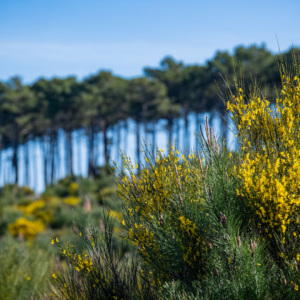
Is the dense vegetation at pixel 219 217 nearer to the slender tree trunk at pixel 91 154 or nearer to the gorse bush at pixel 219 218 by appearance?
the gorse bush at pixel 219 218

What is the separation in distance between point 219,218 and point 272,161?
2.80ft

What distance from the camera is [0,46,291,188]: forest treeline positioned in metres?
33.8

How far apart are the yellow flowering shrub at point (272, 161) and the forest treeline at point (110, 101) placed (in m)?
27.9

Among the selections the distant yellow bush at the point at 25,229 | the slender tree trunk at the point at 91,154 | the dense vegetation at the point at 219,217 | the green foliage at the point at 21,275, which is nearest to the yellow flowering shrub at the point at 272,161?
the dense vegetation at the point at 219,217

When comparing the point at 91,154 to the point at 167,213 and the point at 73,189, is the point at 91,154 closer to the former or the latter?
the point at 73,189

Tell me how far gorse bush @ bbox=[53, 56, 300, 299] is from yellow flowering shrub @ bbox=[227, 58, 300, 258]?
0.04 feet

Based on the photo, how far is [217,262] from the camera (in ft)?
9.73

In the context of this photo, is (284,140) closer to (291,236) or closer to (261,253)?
(291,236)

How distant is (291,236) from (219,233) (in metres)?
0.72

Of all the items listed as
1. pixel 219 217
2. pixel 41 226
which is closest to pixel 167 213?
pixel 219 217

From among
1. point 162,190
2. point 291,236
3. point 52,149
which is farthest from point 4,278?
point 52,149

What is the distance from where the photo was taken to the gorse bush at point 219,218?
2957 mm

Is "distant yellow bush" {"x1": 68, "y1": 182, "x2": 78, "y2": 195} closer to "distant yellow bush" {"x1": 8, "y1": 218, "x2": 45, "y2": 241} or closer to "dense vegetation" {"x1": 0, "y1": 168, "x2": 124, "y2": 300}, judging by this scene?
"dense vegetation" {"x1": 0, "y1": 168, "x2": 124, "y2": 300}

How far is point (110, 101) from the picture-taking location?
36.1 metres
